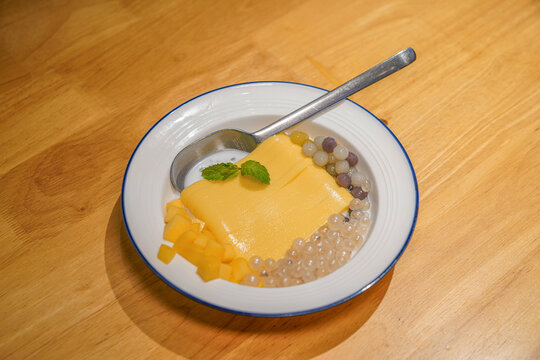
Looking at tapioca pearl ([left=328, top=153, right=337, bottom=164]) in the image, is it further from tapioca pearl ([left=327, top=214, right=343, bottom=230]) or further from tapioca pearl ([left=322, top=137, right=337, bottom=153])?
tapioca pearl ([left=327, top=214, right=343, bottom=230])

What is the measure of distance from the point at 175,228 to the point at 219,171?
226 millimetres

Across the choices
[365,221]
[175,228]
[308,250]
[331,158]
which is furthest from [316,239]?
[175,228]

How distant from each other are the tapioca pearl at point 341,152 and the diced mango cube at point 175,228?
45 centimetres

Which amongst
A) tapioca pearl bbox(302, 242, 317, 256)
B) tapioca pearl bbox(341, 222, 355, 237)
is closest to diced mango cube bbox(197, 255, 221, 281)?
tapioca pearl bbox(302, 242, 317, 256)

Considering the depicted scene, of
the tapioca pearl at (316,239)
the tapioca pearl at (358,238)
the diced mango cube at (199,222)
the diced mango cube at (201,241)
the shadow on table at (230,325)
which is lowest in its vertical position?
the shadow on table at (230,325)

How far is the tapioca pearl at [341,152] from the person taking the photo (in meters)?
1.21

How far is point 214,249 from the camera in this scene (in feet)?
3.37

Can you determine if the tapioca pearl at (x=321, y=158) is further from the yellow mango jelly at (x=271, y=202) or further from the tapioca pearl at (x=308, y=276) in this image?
the tapioca pearl at (x=308, y=276)

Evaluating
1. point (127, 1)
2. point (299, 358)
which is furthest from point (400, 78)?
point (127, 1)

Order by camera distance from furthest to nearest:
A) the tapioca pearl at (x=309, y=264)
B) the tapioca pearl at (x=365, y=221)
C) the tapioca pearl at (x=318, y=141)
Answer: the tapioca pearl at (x=318, y=141)
the tapioca pearl at (x=365, y=221)
the tapioca pearl at (x=309, y=264)

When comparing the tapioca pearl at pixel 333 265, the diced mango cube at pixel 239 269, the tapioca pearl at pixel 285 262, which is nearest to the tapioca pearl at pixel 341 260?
the tapioca pearl at pixel 333 265

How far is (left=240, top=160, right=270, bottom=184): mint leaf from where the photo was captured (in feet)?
3.85

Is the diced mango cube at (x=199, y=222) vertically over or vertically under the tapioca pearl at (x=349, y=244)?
over

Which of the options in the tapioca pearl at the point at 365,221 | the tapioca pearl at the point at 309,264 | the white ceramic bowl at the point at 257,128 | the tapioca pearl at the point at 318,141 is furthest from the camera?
the tapioca pearl at the point at 318,141
